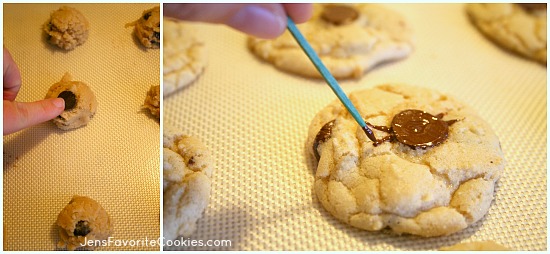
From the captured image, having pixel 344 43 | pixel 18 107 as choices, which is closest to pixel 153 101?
pixel 18 107

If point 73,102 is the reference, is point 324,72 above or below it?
below

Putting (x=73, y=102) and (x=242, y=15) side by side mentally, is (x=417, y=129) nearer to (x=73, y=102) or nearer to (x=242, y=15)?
(x=242, y=15)

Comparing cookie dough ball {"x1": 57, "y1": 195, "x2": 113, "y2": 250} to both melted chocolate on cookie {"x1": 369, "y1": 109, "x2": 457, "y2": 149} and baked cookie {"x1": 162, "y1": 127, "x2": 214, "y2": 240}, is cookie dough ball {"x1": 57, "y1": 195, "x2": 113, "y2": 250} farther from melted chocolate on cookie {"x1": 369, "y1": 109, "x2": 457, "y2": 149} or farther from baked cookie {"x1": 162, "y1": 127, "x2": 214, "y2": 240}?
melted chocolate on cookie {"x1": 369, "y1": 109, "x2": 457, "y2": 149}

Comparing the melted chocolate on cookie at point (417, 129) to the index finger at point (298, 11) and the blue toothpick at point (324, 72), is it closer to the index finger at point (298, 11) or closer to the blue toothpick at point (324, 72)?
the blue toothpick at point (324, 72)

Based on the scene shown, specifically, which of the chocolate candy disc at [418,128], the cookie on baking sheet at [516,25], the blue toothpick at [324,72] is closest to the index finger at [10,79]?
the blue toothpick at [324,72]

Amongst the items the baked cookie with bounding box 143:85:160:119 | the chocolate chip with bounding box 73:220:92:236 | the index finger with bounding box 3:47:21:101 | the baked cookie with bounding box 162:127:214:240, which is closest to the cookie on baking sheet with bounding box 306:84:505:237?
the baked cookie with bounding box 162:127:214:240

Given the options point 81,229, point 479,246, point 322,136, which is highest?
point 81,229
